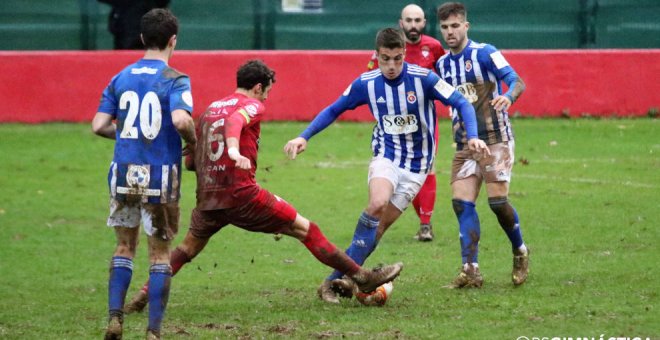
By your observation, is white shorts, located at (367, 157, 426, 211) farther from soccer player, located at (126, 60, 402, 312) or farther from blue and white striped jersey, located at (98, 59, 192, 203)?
blue and white striped jersey, located at (98, 59, 192, 203)

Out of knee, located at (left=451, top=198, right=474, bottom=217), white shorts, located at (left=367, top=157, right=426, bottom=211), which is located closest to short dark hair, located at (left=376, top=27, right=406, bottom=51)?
white shorts, located at (left=367, top=157, right=426, bottom=211)

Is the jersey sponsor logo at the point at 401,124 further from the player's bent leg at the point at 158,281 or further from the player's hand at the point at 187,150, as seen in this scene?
the player's bent leg at the point at 158,281

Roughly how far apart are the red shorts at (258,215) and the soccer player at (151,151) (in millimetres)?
579

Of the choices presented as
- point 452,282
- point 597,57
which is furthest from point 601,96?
point 452,282

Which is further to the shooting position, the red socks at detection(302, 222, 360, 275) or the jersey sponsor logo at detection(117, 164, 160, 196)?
the red socks at detection(302, 222, 360, 275)

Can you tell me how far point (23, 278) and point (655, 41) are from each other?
43.0ft

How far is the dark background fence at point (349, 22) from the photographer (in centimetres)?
2003

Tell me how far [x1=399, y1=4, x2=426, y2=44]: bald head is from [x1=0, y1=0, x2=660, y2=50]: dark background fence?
24.8 feet

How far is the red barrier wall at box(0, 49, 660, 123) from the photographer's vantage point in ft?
62.6

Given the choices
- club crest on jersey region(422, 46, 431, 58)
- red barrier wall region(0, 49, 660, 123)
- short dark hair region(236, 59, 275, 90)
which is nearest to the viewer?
short dark hair region(236, 59, 275, 90)

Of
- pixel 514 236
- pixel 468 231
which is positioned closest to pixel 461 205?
pixel 468 231

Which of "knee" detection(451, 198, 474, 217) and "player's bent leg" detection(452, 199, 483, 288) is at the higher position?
"knee" detection(451, 198, 474, 217)

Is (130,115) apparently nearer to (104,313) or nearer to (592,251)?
(104,313)

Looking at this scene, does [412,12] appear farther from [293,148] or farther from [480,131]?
[293,148]
